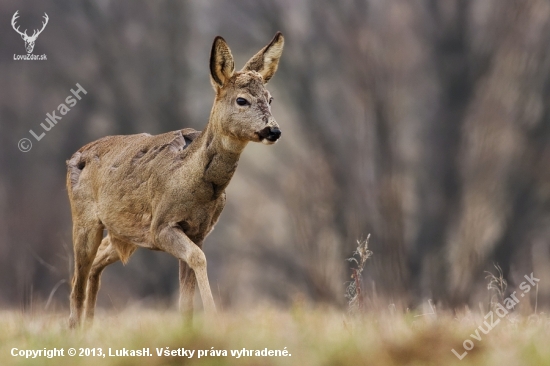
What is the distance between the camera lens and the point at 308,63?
20.7 metres

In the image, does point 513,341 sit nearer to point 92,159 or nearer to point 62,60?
point 92,159

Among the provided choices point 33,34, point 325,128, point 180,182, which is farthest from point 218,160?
point 33,34

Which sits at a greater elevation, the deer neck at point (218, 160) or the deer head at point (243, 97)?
the deer head at point (243, 97)

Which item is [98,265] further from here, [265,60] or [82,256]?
[265,60]

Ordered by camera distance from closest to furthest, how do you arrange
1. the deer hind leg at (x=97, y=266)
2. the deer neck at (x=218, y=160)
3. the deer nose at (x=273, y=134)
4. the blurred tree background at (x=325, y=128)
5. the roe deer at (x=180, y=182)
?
the deer nose at (x=273, y=134) < the roe deer at (x=180, y=182) < the deer neck at (x=218, y=160) < the deer hind leg at (x=97, y=266) < the blurred tree background at (x=325, y=128)

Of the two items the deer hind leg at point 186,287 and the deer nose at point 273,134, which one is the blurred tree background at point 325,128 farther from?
the deer nose at point 273,134

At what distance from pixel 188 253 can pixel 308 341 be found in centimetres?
205

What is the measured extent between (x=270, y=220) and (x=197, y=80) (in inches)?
142

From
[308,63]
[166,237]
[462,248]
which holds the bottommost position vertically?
[462,248]

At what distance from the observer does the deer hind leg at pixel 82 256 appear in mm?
9711

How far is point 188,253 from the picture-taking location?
8055 mm

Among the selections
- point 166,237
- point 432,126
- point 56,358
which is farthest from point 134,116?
point 56,358

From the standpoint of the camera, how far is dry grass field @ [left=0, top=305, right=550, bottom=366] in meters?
5.87

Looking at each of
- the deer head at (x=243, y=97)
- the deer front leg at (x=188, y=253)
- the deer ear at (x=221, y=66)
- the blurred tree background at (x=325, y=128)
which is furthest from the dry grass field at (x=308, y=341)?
the blurred tree background at (x=325, y=128)
